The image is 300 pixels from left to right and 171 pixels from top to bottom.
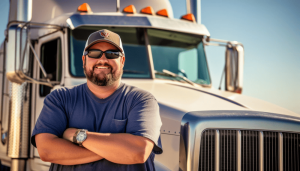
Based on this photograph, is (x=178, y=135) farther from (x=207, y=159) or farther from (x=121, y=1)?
(x=121, y=1)

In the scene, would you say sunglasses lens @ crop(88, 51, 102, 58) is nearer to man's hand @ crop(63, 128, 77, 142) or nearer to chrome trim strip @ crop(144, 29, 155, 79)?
man's hand @ crop(63, 128, 77, 142)

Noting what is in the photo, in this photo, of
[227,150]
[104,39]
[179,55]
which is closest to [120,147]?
[104,39]

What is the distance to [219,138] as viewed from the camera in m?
2.73

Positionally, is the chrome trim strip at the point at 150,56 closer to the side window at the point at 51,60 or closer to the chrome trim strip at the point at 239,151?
the side window at the point at 51,60

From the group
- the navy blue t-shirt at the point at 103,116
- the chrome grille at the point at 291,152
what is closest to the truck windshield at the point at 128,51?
the navy blue t-shirt at the point at 103,116

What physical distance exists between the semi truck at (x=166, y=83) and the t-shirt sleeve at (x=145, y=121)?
1.79 feet

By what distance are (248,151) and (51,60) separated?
9.19ft

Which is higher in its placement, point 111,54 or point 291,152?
point 111,54

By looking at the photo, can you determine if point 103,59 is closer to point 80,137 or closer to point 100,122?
point 100,122

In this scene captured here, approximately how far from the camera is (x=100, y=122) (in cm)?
222

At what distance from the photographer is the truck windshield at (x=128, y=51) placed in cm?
→ 393

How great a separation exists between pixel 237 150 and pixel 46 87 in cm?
269

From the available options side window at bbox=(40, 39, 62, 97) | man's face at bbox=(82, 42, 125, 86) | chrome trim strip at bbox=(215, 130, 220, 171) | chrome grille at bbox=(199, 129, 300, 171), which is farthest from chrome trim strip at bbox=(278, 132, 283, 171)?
side window at bbox=(40, 39, 62, 97)

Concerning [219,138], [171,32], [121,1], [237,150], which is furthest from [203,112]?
[121,1]
